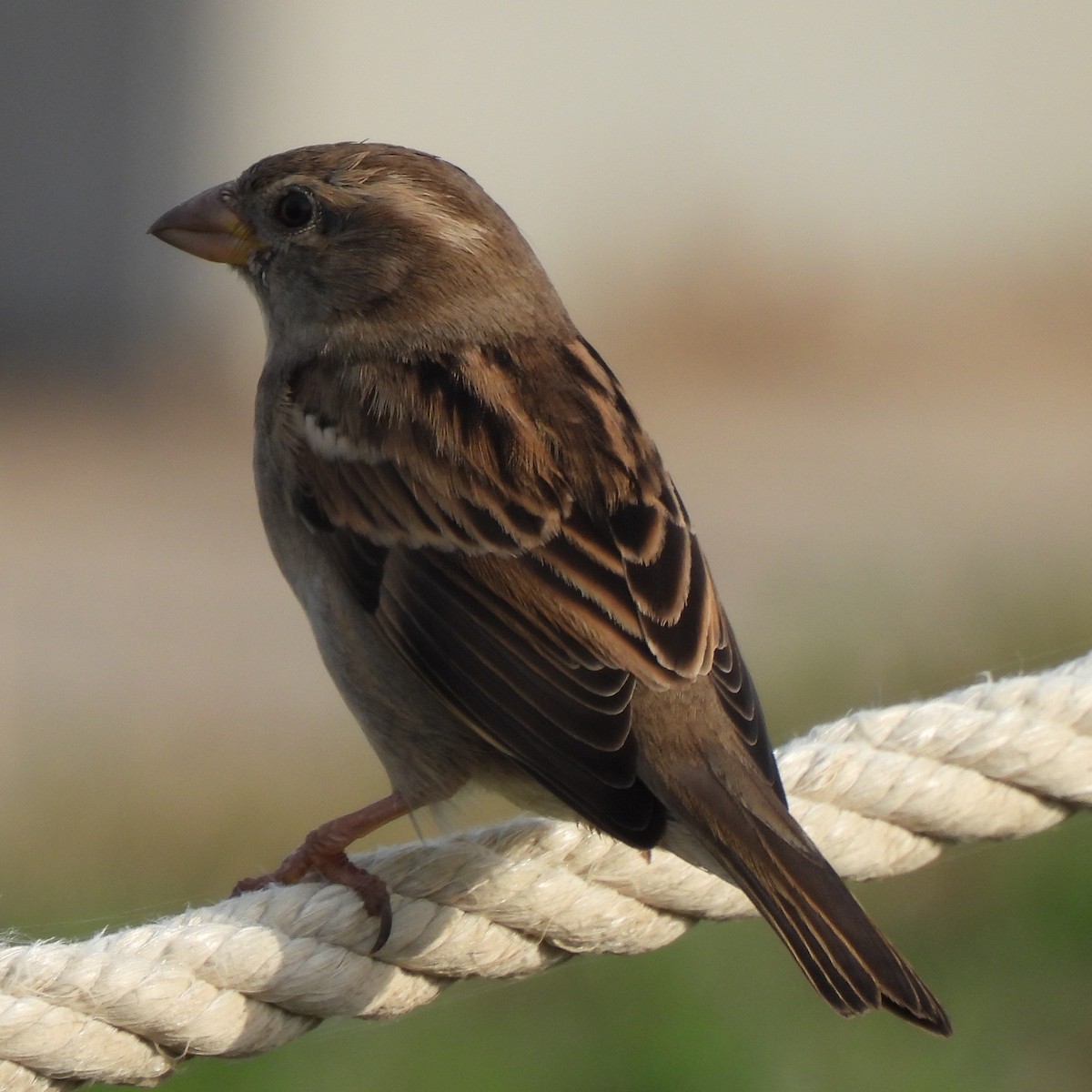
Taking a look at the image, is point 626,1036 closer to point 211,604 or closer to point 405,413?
point 405,413

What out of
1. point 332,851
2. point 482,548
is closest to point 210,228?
point 482,548

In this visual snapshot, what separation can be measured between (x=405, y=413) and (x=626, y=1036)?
1.94m

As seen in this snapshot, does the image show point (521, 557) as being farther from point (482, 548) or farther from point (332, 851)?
point (332, 851)

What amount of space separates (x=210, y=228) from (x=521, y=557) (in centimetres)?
126

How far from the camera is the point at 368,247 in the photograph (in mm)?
4137

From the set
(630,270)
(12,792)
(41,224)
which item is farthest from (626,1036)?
(41,224)

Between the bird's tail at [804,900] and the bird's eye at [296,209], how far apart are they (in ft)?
5.39

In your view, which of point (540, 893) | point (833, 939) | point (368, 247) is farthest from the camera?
point (368, 247)

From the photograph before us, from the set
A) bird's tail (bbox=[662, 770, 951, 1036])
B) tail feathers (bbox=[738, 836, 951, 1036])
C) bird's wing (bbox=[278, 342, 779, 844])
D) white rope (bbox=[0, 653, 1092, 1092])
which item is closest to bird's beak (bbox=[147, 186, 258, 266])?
bird's wing (bbox=[278, 342, 779, 844])

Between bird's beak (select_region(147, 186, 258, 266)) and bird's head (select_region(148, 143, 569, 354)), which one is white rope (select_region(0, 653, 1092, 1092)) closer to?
bird's head (select_region(148, 143, 569, 354))

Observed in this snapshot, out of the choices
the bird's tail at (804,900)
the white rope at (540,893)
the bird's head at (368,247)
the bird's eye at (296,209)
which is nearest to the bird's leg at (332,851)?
the white rope at (540,893)

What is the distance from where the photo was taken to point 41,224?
14688 millimetres

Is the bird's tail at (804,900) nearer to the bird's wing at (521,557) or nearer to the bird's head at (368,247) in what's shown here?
the bird's wing at (521,557)

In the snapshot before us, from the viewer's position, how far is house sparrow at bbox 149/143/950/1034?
3018 millimetres
